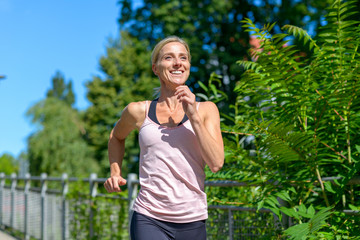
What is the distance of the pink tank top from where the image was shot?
2.58m

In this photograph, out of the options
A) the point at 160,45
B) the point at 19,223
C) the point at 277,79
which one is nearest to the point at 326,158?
the point at 277,79

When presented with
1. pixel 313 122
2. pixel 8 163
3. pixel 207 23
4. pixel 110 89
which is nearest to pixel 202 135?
pixel 313 122

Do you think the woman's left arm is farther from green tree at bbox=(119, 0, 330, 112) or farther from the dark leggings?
green tree at bbox=(119, 0, 330, 112)

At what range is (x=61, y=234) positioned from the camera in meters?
9.66

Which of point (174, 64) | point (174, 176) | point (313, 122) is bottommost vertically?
point (174, 176)

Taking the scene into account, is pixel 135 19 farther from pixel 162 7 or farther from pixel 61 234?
pixel 61 234

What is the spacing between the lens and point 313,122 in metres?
3.52

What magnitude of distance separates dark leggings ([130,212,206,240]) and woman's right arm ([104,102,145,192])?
1.05 ft

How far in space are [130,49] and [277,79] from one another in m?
34.3

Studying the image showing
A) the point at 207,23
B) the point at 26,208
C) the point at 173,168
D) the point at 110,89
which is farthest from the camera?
the point at 110,89

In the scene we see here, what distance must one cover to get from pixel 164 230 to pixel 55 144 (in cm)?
3352

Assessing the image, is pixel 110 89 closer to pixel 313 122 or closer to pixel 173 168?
pixel 313 122

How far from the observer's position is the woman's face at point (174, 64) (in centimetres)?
269

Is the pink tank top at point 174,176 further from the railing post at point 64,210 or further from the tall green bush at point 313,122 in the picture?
the railing post at point 64,210
